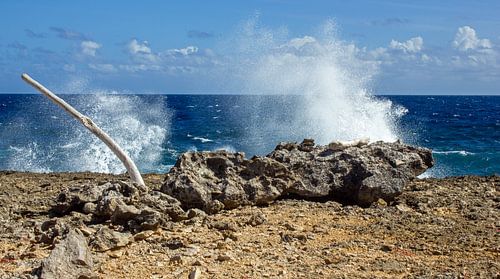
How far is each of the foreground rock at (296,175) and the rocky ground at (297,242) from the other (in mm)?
229

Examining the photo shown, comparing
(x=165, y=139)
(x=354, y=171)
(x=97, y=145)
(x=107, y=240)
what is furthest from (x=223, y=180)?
(x=165, y=139)

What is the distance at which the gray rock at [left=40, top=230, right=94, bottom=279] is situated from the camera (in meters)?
6.00

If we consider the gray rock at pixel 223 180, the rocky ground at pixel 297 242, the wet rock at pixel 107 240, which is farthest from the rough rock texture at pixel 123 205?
the wet rock at pixel 107 240

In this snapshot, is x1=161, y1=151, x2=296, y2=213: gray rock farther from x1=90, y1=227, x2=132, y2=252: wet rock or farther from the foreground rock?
x1=90, y1=227, x2=132, y2=252: wet rock

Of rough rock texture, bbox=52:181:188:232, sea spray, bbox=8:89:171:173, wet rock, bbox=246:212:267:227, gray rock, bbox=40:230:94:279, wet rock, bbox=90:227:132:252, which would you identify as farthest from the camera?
sea spray, bbox=8:89:171:173

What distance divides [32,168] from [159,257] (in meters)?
20.6

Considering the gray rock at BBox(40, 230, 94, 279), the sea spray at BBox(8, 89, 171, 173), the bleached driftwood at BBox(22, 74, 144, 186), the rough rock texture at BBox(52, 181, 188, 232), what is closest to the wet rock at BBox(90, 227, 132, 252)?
the rough rock texture at BBox(52, 181, 188, 232)

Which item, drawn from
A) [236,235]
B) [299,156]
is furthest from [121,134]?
[236,235]

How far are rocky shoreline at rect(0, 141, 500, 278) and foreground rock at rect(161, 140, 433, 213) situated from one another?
0.02 meters

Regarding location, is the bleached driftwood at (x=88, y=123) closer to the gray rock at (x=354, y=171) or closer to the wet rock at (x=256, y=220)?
the gray rock at (x=354, y=171)

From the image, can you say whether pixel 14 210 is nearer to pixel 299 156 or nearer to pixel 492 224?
pixel 299 156

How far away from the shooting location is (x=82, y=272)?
6.17 metres

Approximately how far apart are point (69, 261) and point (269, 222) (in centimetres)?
319

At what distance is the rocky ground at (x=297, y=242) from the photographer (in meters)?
6.71
